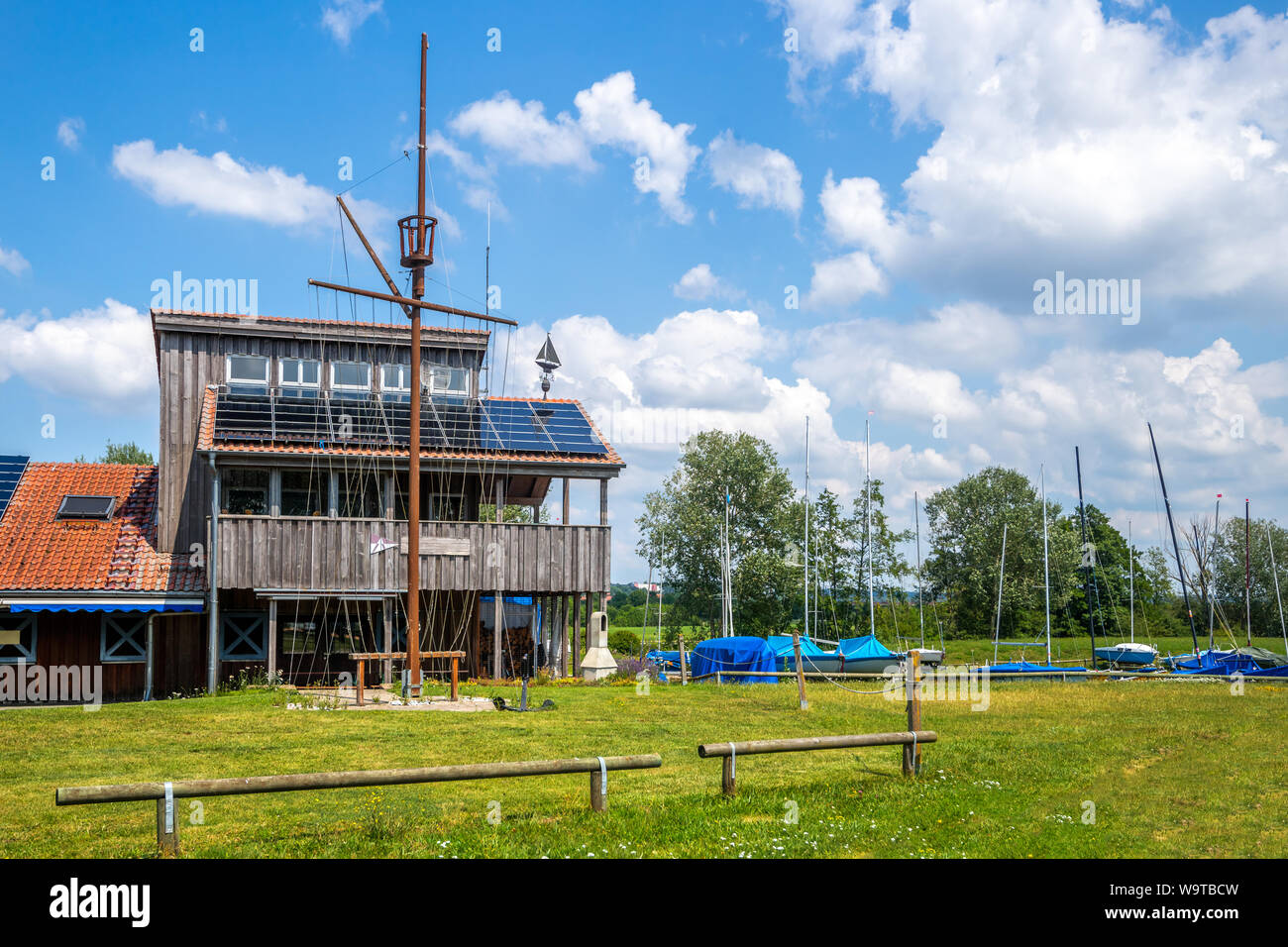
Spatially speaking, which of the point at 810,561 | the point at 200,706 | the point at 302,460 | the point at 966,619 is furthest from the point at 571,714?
the point at 966,619

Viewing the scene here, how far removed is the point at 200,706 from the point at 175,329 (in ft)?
44.1

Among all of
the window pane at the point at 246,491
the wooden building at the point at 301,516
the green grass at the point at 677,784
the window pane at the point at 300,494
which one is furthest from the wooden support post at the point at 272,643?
the window pane at the point at 246,491

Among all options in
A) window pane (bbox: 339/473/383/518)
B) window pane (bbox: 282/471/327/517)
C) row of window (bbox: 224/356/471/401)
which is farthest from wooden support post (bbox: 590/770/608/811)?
row of window (bbox: 224/356/471/401)

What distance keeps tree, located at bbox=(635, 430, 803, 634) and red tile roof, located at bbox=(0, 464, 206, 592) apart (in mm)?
41196

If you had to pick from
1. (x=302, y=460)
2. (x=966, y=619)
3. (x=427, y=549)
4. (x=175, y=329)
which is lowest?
(x=966, y=619)

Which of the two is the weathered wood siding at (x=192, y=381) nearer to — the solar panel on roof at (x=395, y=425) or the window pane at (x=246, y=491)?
the window pane at (x=246, y=491)

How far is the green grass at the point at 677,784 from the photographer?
9.53 metres

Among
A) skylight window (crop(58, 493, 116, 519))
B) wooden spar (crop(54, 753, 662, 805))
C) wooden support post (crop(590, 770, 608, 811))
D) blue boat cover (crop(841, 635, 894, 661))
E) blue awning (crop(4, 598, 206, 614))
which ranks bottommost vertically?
blue boat cover (crop(841, 635, 894, 661))

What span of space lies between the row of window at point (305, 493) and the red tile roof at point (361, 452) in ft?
2.61

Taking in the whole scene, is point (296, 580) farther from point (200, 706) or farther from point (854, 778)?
point (854, 778)

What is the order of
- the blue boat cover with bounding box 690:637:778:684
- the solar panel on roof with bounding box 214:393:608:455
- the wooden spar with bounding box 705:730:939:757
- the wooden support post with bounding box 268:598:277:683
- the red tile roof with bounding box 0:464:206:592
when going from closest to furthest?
the wooden spar with bounding box 705:730:939:757, the wooden support post with bounding box 268:598:277:683, the red tile roof with bounding box 0:464:206:592, the solar panel on roof with bounding box 214:393:608:455, the blue boat cover with bounding box 690:637:778:684

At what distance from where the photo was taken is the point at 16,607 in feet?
80.2

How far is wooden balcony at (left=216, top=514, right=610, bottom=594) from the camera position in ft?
87.5

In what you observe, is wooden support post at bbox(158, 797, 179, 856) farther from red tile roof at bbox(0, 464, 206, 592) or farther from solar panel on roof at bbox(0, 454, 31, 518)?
solar panel on roof at bbox(0, 454, 31, 518)
